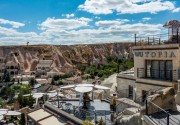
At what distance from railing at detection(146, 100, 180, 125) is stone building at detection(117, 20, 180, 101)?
17.3 ft

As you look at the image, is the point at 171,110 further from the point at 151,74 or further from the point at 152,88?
the point at 151,74

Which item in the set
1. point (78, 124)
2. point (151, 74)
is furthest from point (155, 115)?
point (151, 74)

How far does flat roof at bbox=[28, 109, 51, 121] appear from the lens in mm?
18337

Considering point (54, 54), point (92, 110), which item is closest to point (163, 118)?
point (92, 110)

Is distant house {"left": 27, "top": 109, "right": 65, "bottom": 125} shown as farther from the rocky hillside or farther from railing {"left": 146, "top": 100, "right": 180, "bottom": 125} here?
the rocky hillside

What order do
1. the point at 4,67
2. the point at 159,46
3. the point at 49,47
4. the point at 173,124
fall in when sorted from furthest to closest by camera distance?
1. the point at 49,47
2. the point at 4,67
3. the point at 159,46
4. the point at 173,124

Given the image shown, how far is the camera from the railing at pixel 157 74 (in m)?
17.5

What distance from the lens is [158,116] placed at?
36.2 ft

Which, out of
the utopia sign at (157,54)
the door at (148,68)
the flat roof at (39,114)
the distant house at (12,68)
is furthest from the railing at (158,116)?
the distant house at (12,68)

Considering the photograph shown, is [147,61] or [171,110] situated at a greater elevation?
[147,61]

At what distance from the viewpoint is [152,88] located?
18.3 metres

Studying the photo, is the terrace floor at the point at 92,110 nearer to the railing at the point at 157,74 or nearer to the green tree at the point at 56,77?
the railing at the point at 157,74

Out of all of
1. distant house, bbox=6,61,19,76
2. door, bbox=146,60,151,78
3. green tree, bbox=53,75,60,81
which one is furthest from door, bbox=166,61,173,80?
distant house, bbox=6,61,19,76

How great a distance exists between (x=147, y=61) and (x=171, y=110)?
8101mm
